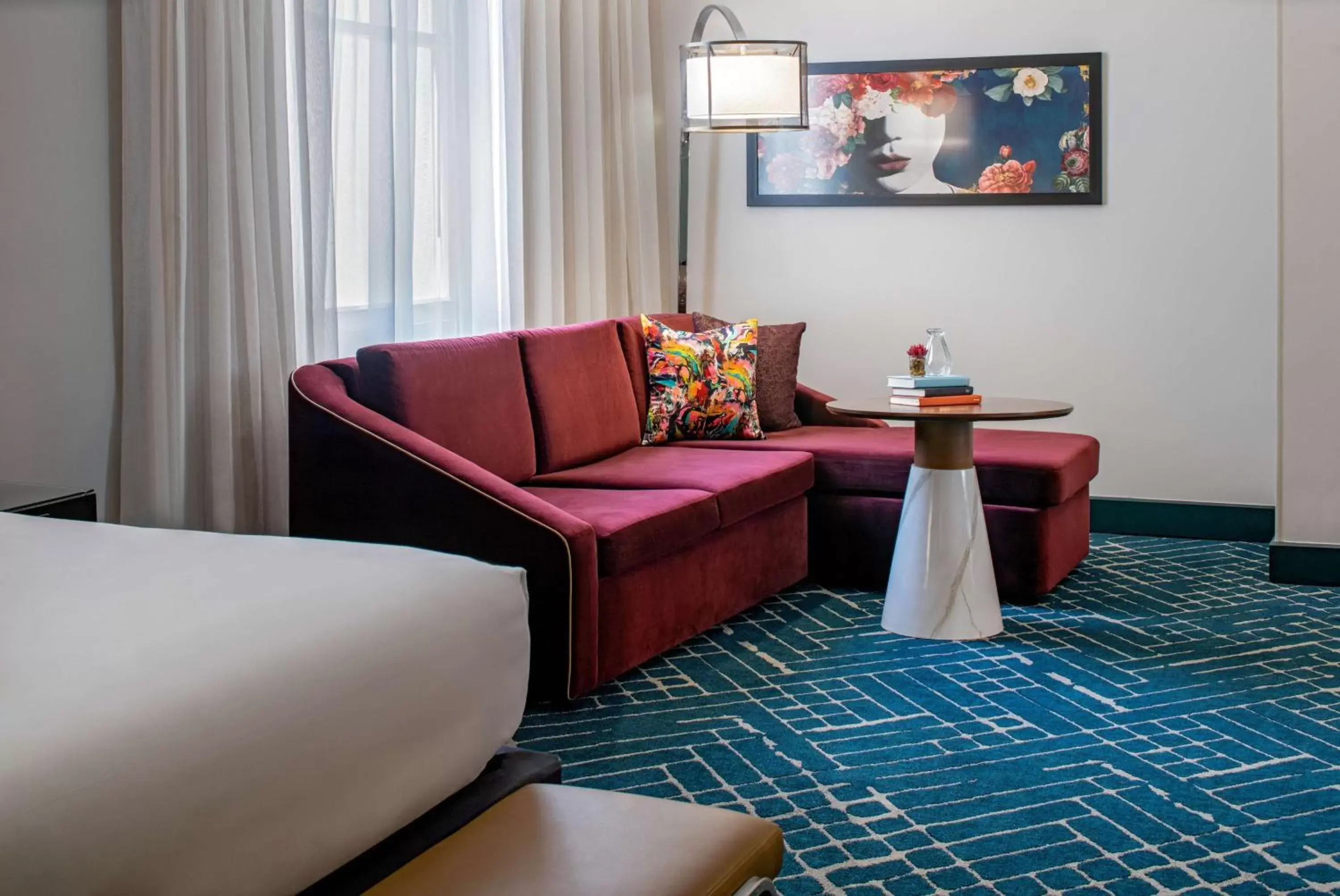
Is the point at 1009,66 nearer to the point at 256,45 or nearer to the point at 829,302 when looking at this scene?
the point at 829,302

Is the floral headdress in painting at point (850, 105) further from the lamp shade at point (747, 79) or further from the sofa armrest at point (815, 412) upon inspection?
the sofa armrest at point (815, 412)

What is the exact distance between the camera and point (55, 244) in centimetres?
357

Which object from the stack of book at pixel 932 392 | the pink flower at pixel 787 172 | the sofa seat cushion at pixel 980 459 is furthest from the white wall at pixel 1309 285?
the pink flower at pixel 787 172

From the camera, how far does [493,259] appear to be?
5.30 metres

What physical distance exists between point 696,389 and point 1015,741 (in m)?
2.12

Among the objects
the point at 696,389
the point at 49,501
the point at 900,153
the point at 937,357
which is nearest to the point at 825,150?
the point at 900,153

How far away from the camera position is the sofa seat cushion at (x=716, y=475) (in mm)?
4219

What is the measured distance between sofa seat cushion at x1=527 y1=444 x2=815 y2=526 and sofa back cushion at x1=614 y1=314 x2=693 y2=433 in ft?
0.83

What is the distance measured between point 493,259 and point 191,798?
13.4 ft

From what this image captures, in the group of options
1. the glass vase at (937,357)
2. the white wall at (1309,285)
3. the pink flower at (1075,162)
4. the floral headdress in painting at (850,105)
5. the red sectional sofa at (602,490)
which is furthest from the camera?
the floral headdress in painting at (850,105)

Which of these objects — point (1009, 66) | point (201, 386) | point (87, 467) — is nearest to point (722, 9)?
point (1009, 66)

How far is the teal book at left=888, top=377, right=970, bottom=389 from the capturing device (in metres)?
4.33

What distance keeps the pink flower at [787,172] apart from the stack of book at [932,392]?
200cm

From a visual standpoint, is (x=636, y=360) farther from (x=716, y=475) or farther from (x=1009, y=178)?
(x=1009, y=178)
